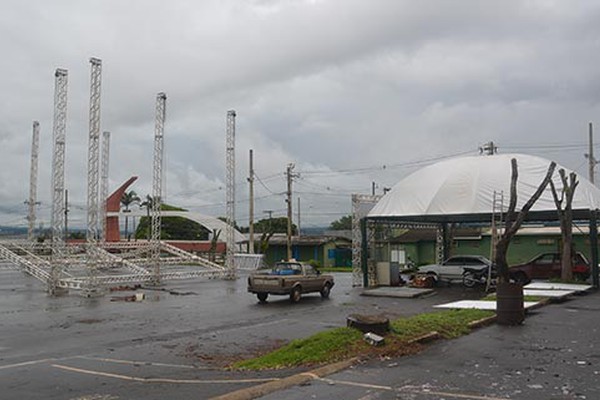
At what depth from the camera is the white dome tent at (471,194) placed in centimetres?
3027

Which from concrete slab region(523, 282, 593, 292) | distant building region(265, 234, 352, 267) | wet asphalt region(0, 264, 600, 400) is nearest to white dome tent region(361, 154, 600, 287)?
concrete slab region(523, 282, 593, 292)

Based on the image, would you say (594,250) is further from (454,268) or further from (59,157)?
(59,157)

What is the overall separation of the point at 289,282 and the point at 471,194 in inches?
485

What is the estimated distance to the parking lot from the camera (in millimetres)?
9062

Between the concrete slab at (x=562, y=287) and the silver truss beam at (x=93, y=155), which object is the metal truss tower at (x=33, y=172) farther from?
the concrete slab at (x=562, y=287)

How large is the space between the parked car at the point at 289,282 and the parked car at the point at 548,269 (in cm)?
1136

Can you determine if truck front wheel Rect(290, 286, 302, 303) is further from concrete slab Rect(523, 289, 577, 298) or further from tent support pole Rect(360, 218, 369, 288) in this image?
concrete slab Rect(523, 289, 577, 298)

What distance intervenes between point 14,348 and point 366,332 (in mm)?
7527

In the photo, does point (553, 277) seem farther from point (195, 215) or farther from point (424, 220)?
point (195, 215)

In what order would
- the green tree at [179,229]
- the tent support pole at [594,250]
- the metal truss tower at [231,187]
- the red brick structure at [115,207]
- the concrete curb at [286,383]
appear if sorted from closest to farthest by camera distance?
the concrete curb at [286,383] < the tent support pole at [594,250] < the metal truss tower at [231,187] < the red brick structure at [115,207] < the green tree at [179,229]

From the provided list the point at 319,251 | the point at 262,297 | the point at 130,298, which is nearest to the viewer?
the point at 262,297

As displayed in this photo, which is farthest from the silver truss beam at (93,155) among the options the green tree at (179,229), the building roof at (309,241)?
the green tree at (179,229)

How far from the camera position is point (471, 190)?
3136cm

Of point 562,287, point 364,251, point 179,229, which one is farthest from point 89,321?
point 179,229
